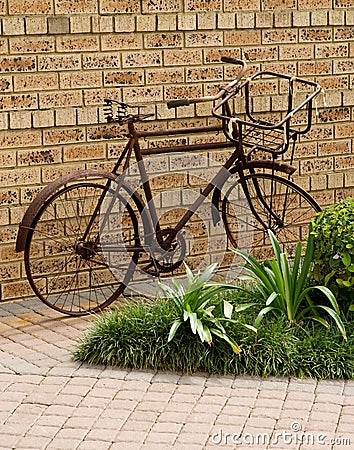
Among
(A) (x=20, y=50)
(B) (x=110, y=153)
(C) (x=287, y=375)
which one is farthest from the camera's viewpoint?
(B) (x=110, y=153)

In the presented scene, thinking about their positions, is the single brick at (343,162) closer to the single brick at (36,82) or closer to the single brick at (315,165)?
the single brick at (315,165)

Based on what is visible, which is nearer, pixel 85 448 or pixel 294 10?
pixel 85 448

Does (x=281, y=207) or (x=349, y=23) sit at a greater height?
(x=349, y=23)

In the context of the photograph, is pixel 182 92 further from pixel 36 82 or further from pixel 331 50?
pixel 331 50

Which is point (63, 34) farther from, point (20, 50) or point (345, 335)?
point (345, 335)

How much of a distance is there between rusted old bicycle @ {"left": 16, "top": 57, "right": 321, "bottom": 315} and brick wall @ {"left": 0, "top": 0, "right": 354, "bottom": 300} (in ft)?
0.53

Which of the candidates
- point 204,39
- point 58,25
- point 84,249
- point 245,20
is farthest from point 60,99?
point 245,20

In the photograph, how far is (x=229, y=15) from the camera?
7926mm

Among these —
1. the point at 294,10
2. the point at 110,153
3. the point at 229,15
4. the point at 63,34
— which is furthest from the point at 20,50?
the point at 294,10

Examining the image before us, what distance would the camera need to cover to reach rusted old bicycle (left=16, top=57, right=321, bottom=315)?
7082 mm

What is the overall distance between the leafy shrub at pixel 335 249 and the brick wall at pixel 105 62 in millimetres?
1820

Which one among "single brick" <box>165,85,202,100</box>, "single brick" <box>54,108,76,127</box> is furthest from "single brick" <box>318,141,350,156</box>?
"single brick" <box>54,108,76,127</box>

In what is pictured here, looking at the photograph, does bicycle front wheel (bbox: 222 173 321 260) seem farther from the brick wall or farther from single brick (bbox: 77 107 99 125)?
single brick (bbox: 77 107 99 125)

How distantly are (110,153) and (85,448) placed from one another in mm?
3098
